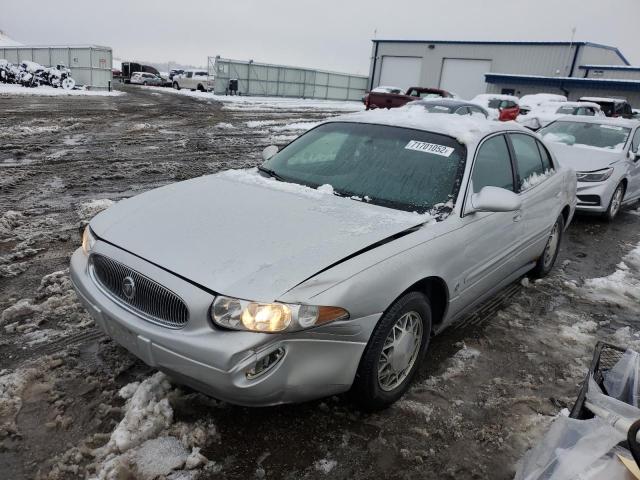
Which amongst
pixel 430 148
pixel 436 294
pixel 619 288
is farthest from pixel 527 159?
pixel 436 294

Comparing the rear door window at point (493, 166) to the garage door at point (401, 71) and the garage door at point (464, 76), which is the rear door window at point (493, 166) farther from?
the garage door at point (401, 71)

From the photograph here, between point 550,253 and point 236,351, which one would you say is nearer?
point 236,351

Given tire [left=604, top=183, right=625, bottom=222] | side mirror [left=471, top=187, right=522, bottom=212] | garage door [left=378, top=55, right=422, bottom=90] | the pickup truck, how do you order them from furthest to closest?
garage door [left=378, top=55, right=422, bottom=90]
the pickup truck
tire [left=604, top=183, right=625, bottom=222]
side mirror [left=471, top=187, right=522, bottom=212]

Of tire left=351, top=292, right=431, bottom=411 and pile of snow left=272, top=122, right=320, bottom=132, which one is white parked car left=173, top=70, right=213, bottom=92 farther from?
tire left=351, top=292, right=431, bottom=411

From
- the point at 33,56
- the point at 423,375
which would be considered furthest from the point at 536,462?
the point at 33,56

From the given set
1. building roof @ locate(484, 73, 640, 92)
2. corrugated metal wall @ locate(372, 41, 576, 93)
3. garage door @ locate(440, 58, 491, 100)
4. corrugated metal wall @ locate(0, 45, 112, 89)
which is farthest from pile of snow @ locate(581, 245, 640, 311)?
corrugated metal wall @ locate(372, 41, 576, 93)

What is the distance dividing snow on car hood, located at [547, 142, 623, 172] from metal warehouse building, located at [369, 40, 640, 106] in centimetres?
3227

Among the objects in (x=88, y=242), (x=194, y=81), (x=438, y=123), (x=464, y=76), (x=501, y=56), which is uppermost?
(x=501, y=56)

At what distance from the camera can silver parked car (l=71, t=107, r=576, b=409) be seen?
2312 millimetres

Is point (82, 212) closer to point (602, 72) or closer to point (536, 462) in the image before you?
point (536, 462)

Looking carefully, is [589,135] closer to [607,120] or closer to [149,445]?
[607,120]

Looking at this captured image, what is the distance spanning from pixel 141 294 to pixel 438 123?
248cm

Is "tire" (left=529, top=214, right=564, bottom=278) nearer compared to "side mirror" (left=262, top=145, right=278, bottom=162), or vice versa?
"side mirror" (left=262, top=145, right=278, bottom=162)

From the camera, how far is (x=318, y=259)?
8.21 ft
